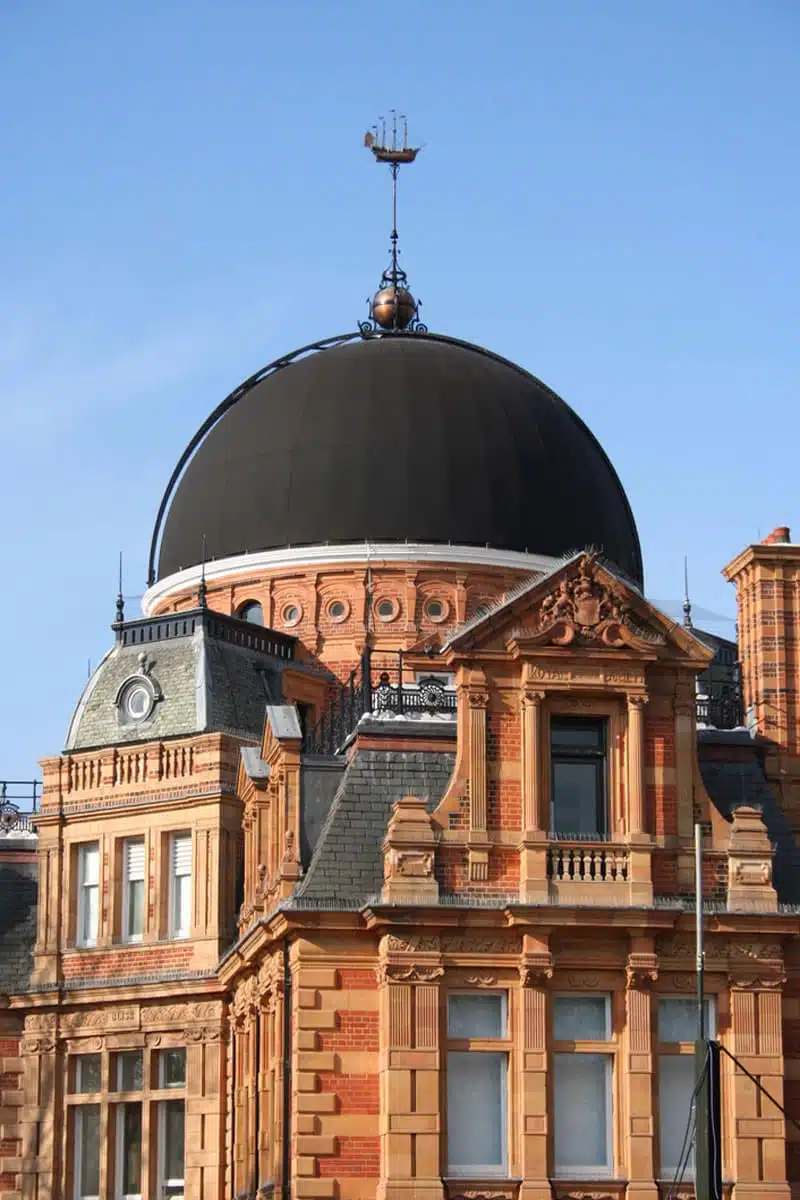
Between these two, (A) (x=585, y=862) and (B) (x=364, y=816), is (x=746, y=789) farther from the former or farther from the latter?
(B) (x=364, y=816)

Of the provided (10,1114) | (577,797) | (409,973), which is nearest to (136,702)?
(10,1114)

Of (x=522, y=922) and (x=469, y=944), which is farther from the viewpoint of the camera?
(x=469, y=944)

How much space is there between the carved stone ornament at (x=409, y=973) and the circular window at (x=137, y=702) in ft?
64.3

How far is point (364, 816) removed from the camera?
40375 millimetres

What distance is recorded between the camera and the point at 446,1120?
38.4 meters

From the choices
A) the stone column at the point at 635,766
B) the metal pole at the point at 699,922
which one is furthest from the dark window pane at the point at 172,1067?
the metal pole at the point at 699,922

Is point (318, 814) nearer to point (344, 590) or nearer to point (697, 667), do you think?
point (697, 667)

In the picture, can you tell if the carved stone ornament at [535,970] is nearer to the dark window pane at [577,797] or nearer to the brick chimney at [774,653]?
the dark window pane at [577,797]

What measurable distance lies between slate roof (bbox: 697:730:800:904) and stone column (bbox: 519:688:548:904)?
3.25m

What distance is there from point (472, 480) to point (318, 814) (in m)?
24.5

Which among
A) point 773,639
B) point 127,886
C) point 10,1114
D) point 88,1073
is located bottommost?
point 10,1114

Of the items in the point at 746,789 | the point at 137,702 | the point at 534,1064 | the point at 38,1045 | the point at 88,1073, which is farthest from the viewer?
the point at 137,702

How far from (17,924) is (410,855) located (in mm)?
21398

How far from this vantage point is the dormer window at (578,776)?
131ft
